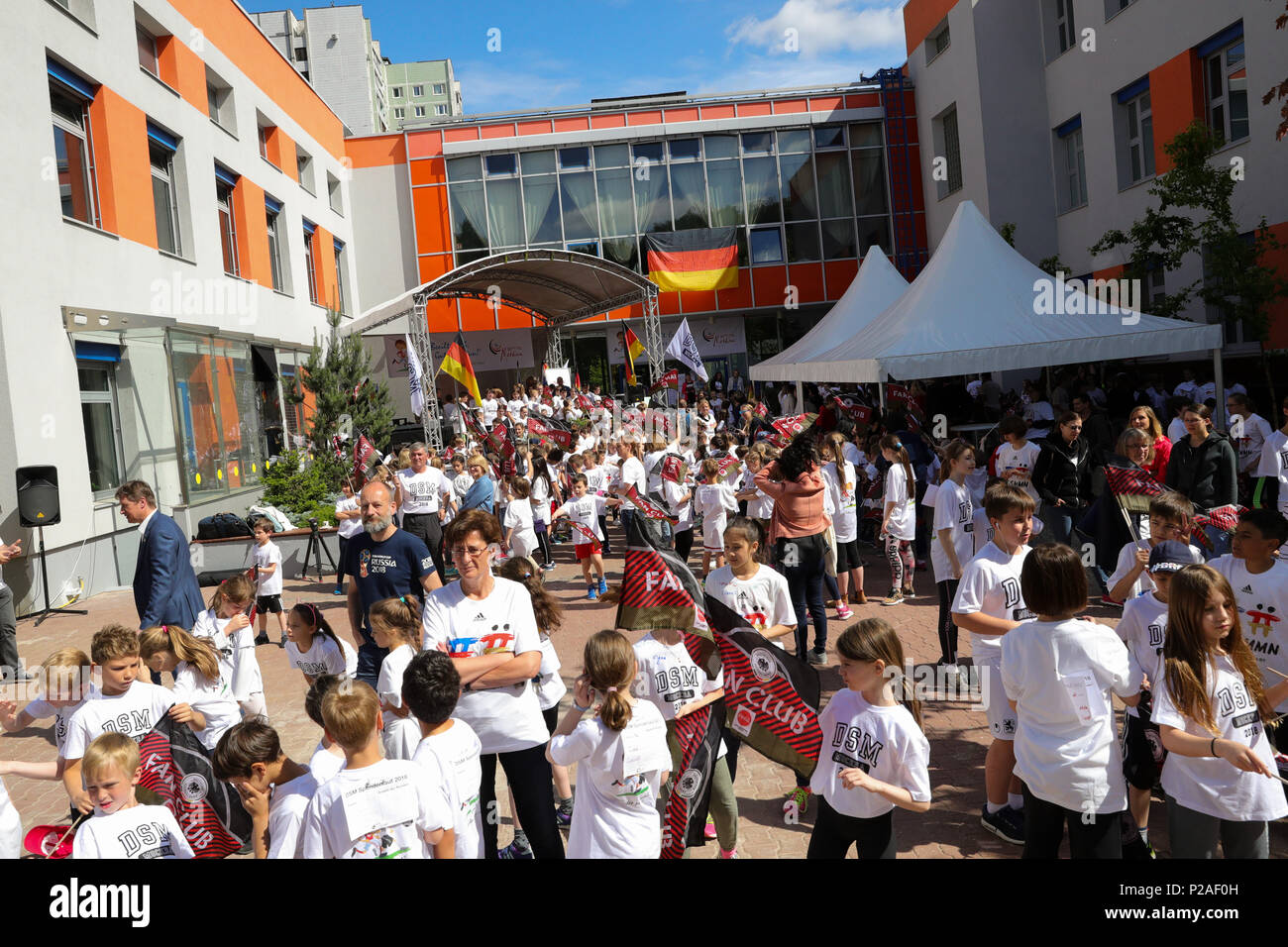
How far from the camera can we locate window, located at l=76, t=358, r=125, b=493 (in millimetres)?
15195

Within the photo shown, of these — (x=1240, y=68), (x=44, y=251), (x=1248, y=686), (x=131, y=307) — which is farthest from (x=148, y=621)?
(x=1240, y=68)

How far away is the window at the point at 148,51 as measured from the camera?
18.6 m

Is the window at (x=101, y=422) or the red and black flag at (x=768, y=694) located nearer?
the red and black flag at (x=768, y=694)

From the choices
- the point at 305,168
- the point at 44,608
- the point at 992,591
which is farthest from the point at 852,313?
the point at 305,168

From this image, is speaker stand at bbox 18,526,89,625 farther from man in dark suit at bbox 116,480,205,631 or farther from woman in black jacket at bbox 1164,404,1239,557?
woman in black jacket at bbox 1164,404,1239,557

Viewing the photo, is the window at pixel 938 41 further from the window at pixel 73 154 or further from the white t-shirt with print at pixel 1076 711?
the white t-shirt with print at pixel 1076 711

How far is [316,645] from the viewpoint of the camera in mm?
5957

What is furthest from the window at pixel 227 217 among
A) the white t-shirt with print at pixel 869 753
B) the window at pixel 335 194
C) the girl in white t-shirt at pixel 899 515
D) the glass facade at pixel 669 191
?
the white t-shirt with print at pixel 869 753

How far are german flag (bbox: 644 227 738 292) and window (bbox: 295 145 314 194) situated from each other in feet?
36.0

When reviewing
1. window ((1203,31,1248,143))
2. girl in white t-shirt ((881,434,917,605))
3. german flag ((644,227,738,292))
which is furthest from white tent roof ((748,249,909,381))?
german flag ((644,227,738,292))

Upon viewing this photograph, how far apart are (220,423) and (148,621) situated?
1400 cm

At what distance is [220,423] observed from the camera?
19.0 metres

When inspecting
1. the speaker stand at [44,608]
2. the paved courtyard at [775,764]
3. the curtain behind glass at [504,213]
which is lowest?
the paved courtyard at [775,764]

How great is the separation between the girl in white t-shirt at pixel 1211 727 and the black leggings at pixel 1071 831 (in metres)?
0.21
